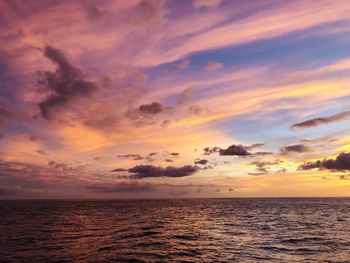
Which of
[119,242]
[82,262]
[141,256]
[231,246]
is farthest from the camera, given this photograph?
[119,242]

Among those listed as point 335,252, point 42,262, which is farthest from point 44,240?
point 335,252

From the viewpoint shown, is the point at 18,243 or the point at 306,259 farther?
the point at 18,243

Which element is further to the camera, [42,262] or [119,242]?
[119,242]

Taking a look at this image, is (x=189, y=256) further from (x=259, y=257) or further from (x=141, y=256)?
(x=259, y=257)

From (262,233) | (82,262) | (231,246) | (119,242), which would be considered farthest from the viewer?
(262,233)

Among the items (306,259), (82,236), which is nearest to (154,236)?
(82,236)

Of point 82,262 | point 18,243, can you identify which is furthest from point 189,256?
point 18,243

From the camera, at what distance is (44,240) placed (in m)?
43.2

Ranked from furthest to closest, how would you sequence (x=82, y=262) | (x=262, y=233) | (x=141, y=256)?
(x=262, y=233) → (x=141, y=256) → (x=82, y=262)

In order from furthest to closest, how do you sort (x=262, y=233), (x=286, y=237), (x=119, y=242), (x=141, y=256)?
(x=262, y=233), (x=286, y=237), (x=119, y=242), (x=141, y=256)

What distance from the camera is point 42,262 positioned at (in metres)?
30.0

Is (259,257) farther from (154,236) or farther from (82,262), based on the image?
(154,236)

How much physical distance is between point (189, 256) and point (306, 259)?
37.7 feet

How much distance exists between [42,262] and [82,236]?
17.8 metres
